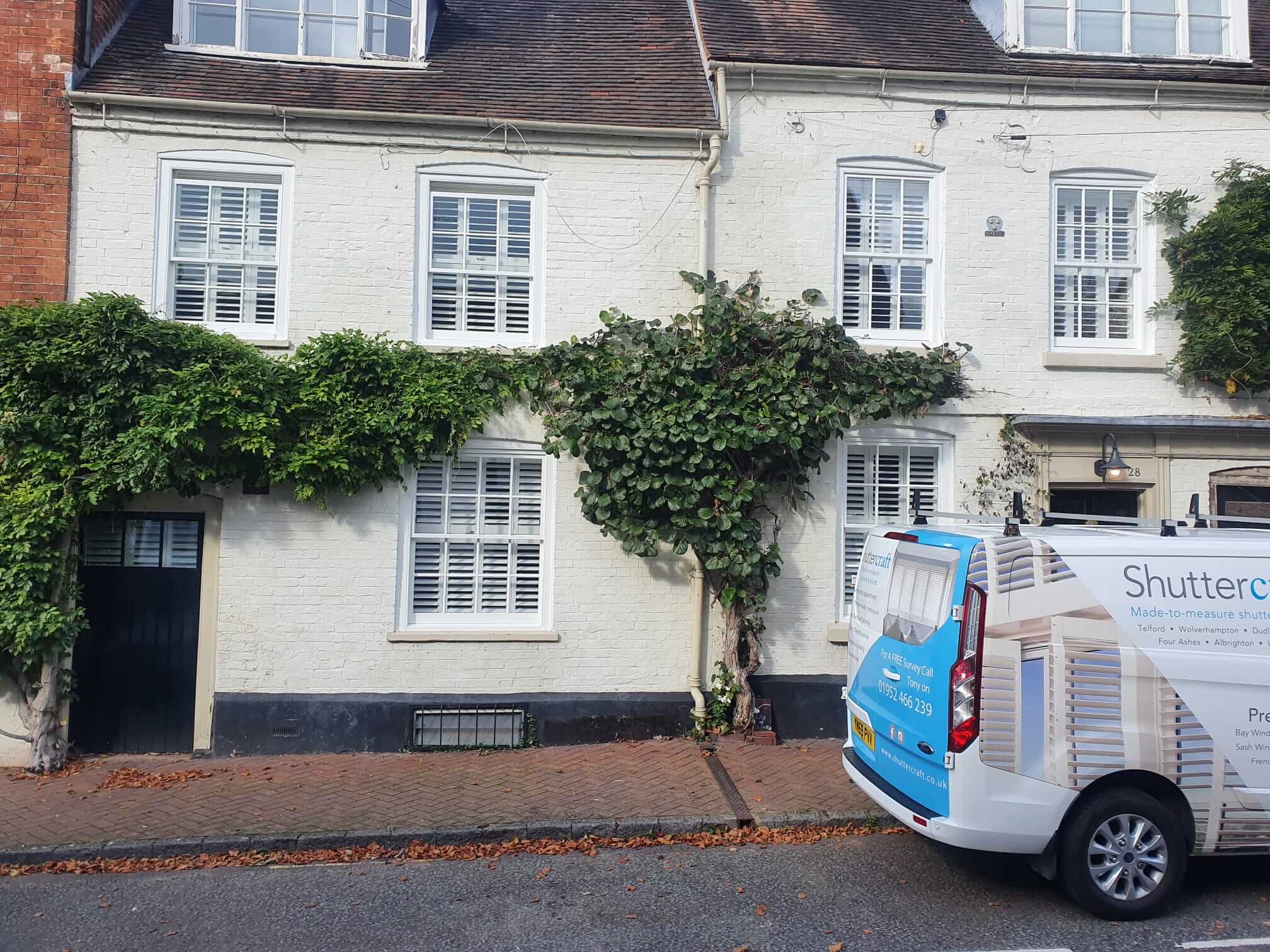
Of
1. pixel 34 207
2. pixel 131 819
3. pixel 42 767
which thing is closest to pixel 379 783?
pixel 131 819

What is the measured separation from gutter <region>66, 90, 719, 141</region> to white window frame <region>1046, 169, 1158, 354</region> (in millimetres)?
3750

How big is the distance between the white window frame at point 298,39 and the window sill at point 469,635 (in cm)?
599

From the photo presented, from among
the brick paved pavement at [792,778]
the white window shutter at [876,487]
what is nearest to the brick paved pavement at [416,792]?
the brick paved pavement at [792,778]

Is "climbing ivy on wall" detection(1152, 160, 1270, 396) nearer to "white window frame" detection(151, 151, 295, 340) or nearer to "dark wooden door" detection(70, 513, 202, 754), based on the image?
"white window frame" detection(151, 151, 295, 340)

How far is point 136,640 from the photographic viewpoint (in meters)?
8.56

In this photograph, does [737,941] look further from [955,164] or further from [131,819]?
[955,164]

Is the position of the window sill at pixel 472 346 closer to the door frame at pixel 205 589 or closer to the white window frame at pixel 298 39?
the door frame at pixel 205 589

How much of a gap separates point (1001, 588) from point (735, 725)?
423cm

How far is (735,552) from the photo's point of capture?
8.47 m

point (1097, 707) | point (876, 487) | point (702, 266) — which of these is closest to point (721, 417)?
point (702, 266)

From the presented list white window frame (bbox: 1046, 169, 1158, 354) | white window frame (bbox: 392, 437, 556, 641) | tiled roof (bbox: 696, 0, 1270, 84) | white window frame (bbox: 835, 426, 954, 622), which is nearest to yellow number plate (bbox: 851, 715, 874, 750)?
white window frame (bbox: 835, 426, 954, 622)

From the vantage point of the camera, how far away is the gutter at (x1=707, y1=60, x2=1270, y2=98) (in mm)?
9273

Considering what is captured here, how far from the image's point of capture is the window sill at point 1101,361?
9.42 metres

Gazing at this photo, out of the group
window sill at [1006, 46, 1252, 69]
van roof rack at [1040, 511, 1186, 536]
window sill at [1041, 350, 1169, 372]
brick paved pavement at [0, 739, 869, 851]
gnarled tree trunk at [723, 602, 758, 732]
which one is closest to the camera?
van roof rack at [1040, 511, 1186, 536]
